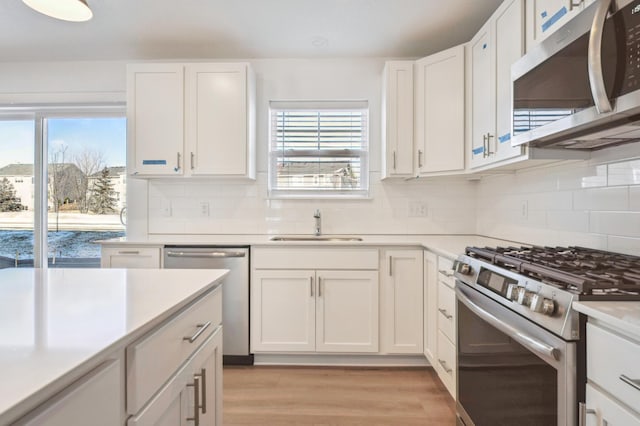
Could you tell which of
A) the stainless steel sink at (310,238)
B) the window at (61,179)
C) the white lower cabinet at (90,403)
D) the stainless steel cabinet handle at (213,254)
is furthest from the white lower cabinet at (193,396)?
the window at (61,179)

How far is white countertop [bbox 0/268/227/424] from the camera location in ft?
1.82

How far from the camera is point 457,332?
6.03ft

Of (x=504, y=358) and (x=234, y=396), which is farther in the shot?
(x=234, y=396)

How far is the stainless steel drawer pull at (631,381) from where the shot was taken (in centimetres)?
80

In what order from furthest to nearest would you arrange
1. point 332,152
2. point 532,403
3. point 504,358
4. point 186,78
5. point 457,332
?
point 332,152
point 186,78
point 457,332
point 504,358
point 532,403

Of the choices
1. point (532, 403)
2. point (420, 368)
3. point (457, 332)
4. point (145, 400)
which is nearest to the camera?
point (145, 400)

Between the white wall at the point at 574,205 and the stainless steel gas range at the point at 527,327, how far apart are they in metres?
0.13

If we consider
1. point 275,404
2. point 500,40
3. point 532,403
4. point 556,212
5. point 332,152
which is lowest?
point 275,404

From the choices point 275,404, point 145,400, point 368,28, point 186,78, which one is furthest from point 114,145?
point 145,400

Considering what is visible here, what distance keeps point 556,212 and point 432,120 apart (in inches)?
42.6

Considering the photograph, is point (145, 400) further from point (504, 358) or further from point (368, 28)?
point (368, 28)

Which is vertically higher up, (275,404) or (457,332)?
(457,332)

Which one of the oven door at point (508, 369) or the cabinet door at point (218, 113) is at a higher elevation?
the cabinet door at point (218, 113)

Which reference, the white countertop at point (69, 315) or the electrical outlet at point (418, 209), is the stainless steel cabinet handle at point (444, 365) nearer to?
the electrical outlet at point (418, 209)
